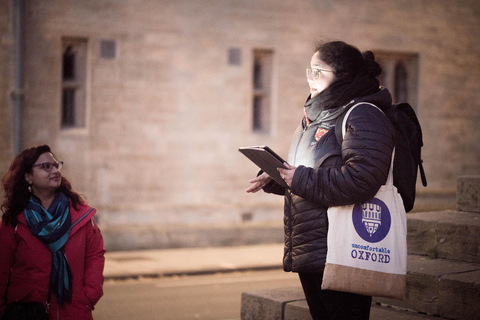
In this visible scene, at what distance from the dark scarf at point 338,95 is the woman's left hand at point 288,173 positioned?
0.85 ft

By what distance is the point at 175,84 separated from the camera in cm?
1271

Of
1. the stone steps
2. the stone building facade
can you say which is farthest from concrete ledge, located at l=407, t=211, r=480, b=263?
the stone building facade

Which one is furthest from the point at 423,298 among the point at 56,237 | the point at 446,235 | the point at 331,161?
the point at 56,237

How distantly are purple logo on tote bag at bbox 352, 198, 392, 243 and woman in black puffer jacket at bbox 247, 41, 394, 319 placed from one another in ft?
0.19

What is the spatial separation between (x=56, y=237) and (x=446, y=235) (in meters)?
2.75

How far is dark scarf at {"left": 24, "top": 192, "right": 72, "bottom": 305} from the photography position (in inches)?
152

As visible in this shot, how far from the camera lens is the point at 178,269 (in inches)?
416

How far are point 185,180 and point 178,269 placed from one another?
8.73 ft

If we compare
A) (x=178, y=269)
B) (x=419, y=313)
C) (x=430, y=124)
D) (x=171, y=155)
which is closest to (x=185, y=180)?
(x=171, y=155)

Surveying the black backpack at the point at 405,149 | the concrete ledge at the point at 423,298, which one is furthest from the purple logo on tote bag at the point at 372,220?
the concrete ledge at the point at 423,298

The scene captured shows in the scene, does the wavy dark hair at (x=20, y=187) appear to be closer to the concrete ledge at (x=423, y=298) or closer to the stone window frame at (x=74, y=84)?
the concrete ledge at (x=423, y=298)

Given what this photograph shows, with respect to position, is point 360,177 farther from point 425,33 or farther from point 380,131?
point 425,33

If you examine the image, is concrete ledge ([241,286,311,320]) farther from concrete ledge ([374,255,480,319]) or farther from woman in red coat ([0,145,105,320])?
woman in red coat ([0,145,105,320])

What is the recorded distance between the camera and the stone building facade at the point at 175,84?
38.6ft
